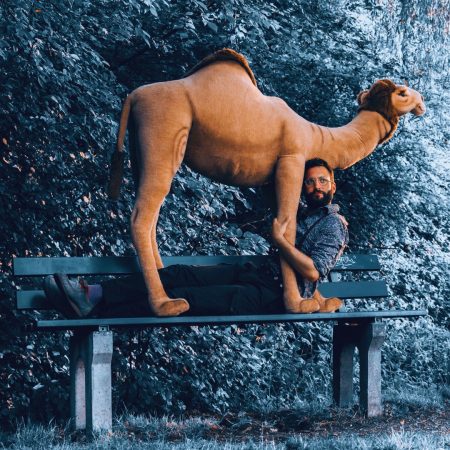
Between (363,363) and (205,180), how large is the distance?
9.15ft

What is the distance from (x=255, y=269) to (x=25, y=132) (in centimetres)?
261

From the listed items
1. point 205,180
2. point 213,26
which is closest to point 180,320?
point 205,180

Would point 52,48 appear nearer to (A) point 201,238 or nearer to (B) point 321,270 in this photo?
(A) point 201,238

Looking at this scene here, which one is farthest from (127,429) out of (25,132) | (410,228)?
(410,228)

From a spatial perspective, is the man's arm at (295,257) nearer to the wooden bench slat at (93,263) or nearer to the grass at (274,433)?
the wooden bench slat at (93,263)

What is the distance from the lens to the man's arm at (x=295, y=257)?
17.2 feet

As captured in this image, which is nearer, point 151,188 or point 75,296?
point 75,296

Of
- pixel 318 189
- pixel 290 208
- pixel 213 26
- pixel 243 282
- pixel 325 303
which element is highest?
pixel 213 26

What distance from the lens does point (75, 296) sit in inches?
197

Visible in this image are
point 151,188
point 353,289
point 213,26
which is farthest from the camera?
point 213,26

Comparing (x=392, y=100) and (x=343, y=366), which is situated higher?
(x=392, y=100)

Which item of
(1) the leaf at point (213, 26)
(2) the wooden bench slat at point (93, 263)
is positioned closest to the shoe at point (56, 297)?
(2) the wooden bench slat at point (93, 263)

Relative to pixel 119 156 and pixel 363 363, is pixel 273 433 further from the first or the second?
pixel 119 156

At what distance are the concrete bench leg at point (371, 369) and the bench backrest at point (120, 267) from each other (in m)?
0.54
